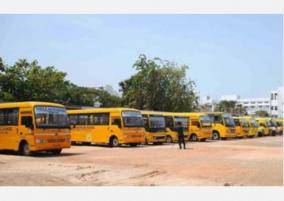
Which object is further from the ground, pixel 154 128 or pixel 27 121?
pixel 27 121

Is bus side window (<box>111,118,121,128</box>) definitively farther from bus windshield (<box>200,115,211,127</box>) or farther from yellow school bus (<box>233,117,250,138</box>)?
yellow school bus (<box>233,117,250,138</box>)

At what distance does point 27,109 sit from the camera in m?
21.2

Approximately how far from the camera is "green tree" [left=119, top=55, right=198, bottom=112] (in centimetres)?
5334

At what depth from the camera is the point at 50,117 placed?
21328mm

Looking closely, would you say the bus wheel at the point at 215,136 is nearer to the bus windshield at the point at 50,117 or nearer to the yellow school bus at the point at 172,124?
the yellow school bus at the point at 172,124

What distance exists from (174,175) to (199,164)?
131 inches

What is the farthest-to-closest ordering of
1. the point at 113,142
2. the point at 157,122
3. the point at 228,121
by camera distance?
1. the point at 228,121
2. the point at 157,122
3. the point at 113,142

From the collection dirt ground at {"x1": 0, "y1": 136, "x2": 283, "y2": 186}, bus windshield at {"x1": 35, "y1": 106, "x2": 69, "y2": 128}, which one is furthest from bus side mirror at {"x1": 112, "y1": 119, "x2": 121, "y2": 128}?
dirt ground at {"x1": 0, "y1": 136, "x2": 283, "y2": 186}

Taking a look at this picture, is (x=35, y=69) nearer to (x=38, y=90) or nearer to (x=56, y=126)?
(x=38, y=90)

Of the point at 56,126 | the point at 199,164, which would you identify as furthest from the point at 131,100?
the point at 199,164

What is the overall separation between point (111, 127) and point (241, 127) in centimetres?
2045

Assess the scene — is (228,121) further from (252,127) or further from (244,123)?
(252,127)

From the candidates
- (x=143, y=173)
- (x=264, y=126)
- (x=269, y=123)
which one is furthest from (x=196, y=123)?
(x=143, y=173)

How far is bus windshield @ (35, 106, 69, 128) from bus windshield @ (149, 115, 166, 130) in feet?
37.8
